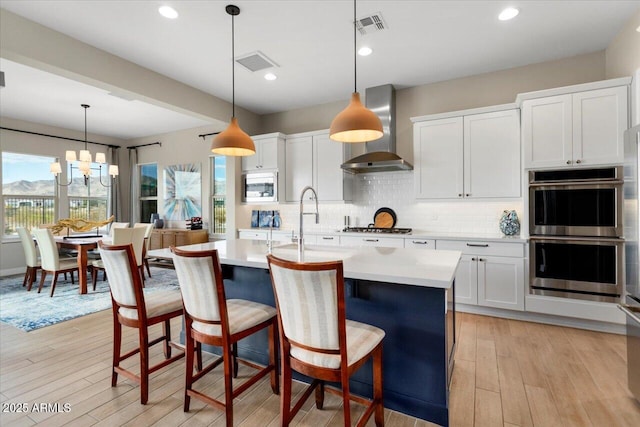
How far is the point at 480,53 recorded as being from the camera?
349 centimetres

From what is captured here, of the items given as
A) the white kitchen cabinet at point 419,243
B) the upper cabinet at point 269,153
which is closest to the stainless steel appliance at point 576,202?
the white kitchen cabinet at point 419,243

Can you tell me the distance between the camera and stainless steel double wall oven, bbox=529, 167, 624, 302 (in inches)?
116

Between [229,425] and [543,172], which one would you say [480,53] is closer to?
[543,172]

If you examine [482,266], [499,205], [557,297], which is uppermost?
[499,205]

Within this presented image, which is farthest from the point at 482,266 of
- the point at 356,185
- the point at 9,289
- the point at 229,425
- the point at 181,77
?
the point at 9,289

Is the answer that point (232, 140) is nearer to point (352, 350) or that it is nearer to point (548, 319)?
point (352, 350)

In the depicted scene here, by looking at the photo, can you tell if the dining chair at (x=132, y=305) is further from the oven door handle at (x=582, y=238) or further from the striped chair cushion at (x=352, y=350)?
the oven door handle at (x=582, y=238)

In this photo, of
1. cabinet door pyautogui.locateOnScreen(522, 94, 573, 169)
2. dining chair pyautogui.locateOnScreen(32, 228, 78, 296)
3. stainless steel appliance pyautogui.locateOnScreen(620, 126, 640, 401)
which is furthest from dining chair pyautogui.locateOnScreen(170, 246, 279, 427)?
dining chair pyautogui.locateOnScreen(32, 228, 78, 296)

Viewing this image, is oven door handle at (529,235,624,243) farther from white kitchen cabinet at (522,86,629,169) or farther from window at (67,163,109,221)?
window at (67,163,109,221)

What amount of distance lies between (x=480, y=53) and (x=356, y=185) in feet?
7.40

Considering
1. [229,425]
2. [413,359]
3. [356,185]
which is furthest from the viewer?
[356,185]

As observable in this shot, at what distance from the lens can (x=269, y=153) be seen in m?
5.01

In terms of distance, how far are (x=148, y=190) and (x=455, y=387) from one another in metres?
7.75

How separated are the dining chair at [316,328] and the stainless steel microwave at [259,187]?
3.54m
